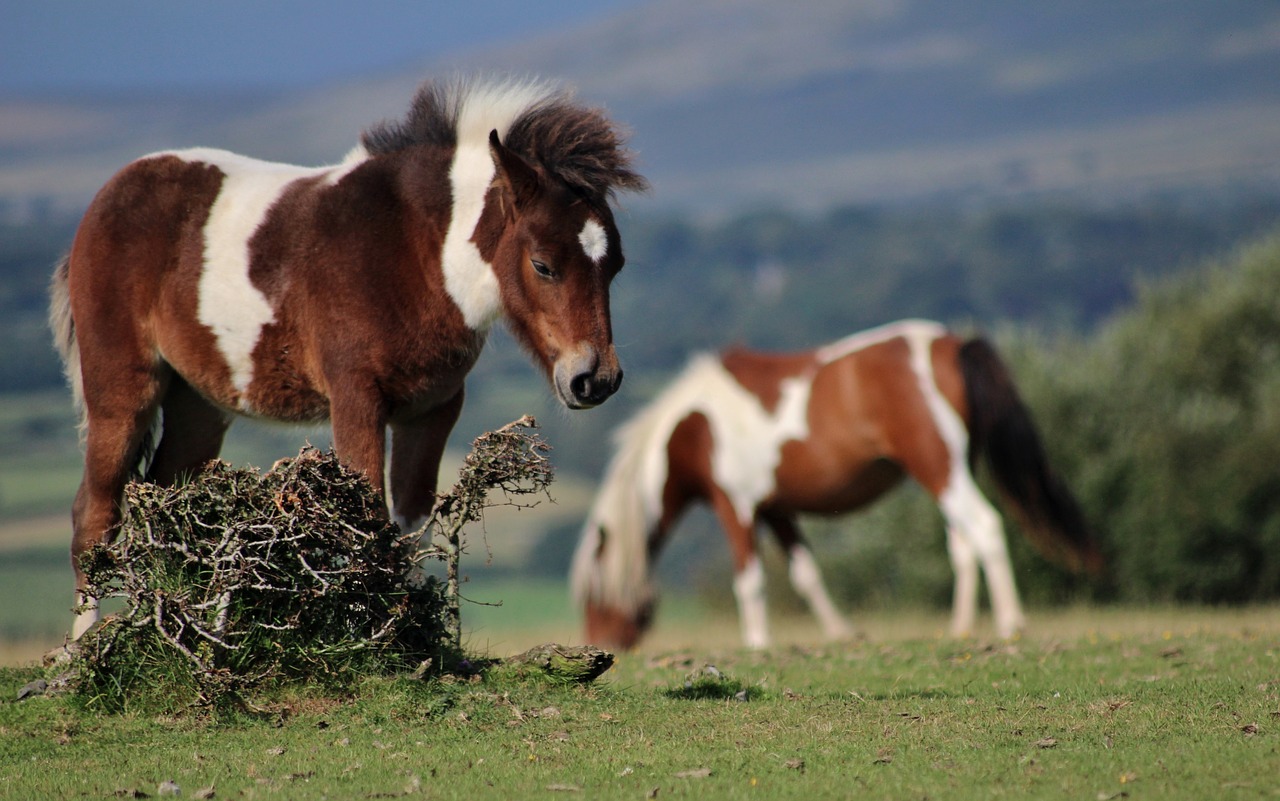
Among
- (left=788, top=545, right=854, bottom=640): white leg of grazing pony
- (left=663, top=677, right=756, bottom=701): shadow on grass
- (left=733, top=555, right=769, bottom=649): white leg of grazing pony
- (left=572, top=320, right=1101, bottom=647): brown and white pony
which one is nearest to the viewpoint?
(left=663, top=677, right=756, bottom=701): shadow on grass

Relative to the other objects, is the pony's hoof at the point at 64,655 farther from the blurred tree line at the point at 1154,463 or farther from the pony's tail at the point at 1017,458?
the blurred tree line at the point at 1154,463

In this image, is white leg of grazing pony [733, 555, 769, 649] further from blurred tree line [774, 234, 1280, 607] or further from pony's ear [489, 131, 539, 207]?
blurred tree line [774, 234, 1280, 607]

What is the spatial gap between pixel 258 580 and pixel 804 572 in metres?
8.48

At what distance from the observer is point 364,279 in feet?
19.7

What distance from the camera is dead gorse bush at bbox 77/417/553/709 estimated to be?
217 inches

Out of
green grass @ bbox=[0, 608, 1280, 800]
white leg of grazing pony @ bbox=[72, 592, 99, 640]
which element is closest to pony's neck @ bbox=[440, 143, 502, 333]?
green grass @ bbox=[0, 608, 1280, 800]

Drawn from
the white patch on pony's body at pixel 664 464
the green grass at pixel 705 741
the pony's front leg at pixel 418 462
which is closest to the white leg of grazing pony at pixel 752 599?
the white patch on pony's body at pixel 664 464

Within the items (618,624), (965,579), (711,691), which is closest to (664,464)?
(618,624)

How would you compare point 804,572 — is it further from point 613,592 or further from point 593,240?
point 593,240

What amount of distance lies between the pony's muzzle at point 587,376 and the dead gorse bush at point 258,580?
0.28 meters

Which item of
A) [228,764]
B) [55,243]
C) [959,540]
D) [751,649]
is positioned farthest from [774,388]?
[55,243]

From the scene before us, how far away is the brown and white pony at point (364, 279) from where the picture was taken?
18.9ft

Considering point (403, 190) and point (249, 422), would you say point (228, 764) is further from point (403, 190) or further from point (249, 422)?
point (403, 190)

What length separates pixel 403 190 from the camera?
20.3ft
